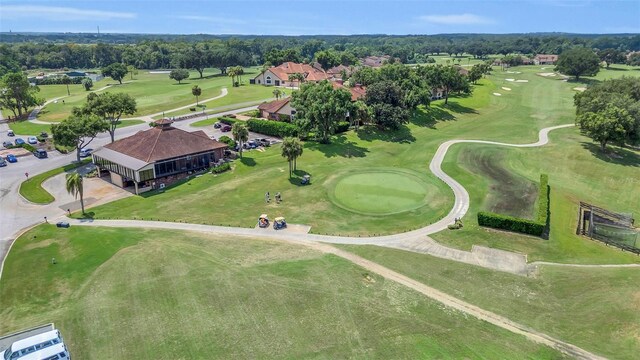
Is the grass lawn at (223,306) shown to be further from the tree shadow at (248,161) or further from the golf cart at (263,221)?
the tree shadow at (248,161)

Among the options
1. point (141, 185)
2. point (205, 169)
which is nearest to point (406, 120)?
point (205, 169)

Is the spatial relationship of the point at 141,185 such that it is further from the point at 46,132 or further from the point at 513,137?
the point at 513,137

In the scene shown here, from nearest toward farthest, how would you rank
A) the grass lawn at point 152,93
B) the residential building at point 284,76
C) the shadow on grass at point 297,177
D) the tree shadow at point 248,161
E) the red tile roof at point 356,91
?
the shadow on grass at point 297,177
the tree shadow at point 248,161
the red tile roof at point 356,91
the grass lawn at point 152,93
the residential building at point 284,76

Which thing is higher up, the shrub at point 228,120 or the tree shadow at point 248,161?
the shrub at point 228,120

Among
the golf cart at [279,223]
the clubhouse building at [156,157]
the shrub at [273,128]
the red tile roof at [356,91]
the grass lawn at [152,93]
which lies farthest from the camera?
the grass lawn at [152,93]

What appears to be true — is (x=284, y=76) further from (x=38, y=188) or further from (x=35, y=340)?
(x=35, y=340)

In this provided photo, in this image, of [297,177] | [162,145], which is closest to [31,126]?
[162,145]

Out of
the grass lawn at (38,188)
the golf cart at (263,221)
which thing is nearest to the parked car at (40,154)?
the grass lawn at (38,188)
